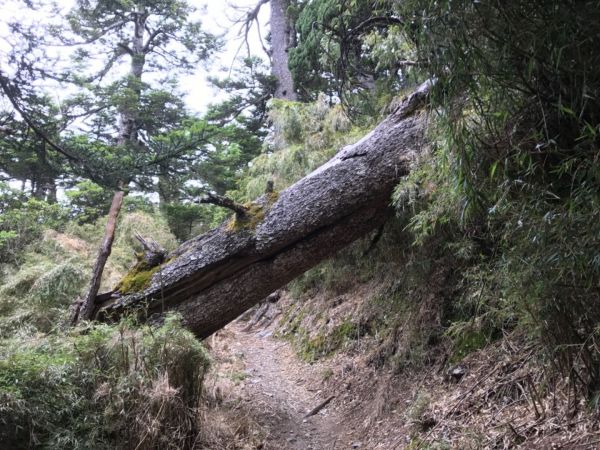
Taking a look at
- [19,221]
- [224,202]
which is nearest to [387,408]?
[224,202]

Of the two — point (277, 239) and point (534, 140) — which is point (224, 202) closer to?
point (277, 239)

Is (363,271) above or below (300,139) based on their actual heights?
below

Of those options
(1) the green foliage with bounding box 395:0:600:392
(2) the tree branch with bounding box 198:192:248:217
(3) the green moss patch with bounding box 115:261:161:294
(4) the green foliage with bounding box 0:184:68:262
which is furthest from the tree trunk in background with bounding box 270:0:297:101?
(1) the green foliage with bounding box 395:0:600:392

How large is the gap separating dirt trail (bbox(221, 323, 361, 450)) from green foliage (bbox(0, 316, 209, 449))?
50.1 inches

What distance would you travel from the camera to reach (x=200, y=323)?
15.5ft

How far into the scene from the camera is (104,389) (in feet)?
10.2

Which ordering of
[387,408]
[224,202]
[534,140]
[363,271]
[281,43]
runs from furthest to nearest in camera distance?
[281,43] < [363,271] < [224,202] < [387,408] < [534,140]

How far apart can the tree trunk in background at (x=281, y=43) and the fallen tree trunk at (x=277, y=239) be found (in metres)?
Result: 8.02

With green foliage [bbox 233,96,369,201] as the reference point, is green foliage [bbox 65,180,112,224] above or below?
above

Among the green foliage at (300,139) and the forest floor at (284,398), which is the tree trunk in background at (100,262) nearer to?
the forest floor at (284,398)

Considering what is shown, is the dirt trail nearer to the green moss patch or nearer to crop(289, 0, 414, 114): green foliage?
the green moss patch

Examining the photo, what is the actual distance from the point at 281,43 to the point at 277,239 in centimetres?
997

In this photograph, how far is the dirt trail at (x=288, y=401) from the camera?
4.43 metres

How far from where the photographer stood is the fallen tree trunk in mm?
4641
